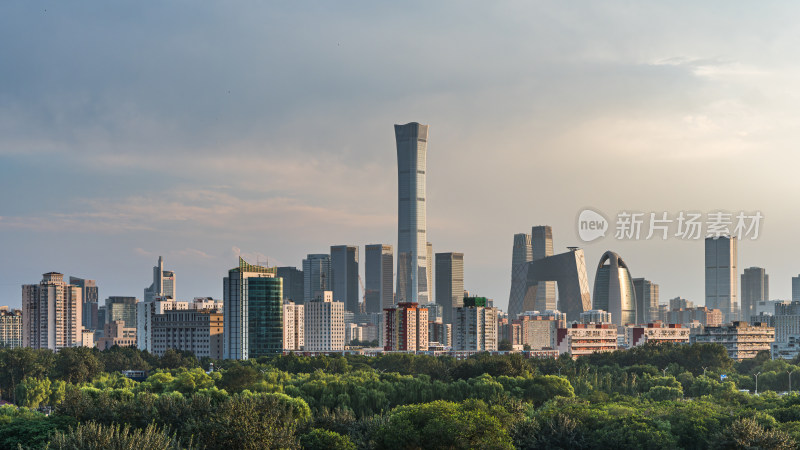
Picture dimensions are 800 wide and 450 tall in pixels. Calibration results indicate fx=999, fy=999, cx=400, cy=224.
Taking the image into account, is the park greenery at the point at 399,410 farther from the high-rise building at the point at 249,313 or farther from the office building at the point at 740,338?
the office building at the point at 740,338

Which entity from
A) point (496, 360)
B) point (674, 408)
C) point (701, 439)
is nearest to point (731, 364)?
point (496, 360)

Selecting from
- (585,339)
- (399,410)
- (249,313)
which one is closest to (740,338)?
(585,339)

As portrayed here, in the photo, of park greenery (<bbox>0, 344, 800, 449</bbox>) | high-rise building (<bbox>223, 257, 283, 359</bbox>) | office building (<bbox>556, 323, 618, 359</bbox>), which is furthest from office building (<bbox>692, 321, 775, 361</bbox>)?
high-rise building (<bbox>223, 257, 283, 359</bbox>)

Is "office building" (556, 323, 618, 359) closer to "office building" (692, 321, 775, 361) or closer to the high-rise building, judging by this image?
"office building" (692, 321, 775, 361)

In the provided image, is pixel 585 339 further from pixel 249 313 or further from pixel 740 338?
pixel 249 313

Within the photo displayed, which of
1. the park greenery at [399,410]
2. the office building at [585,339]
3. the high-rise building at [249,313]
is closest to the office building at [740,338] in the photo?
the office building at [585,339]

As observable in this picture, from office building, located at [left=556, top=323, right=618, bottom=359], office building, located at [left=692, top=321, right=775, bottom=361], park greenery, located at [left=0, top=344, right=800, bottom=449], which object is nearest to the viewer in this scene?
park greenery, located at [left=0, top=344, right=800, bottom=449]
